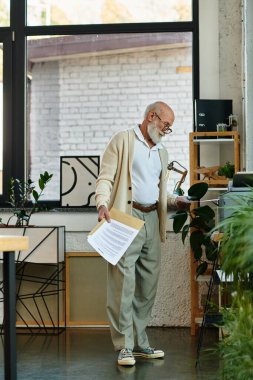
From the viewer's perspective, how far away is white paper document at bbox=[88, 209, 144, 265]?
16.0ft

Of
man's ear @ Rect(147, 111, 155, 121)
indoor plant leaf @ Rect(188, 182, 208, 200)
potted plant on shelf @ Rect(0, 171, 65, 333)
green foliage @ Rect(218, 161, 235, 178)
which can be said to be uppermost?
man's ear @ Rect(147, 111, 155, 121)

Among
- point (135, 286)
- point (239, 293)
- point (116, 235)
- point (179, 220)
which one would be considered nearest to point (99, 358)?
point (135, 286)

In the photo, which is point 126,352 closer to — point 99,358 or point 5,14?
point 99,358

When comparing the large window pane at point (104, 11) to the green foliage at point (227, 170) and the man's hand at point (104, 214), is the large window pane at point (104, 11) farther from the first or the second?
the man's hand at point (104, 214)

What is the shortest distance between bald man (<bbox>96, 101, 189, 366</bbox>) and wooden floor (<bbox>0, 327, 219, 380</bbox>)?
0.15 metres

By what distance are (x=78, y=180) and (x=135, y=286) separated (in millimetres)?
1699

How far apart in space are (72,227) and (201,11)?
205cm

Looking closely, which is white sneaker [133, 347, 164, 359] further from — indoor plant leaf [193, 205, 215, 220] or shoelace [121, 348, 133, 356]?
indoor plant leaf [193, 205, 215, 220]

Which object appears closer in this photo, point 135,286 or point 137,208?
point 137,208

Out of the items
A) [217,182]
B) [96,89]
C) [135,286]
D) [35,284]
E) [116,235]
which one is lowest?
[35,284]

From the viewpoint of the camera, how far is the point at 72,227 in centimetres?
675

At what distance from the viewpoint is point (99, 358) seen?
5.21 metres

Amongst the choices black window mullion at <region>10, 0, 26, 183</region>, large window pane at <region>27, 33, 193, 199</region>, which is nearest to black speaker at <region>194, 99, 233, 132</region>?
large window pane at <region>27, 33, 193, 199</region>

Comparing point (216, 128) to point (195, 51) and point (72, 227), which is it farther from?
point (72, 227)
